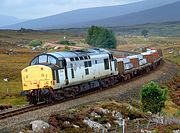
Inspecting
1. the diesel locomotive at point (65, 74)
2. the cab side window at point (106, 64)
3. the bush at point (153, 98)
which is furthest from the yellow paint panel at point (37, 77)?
the cab side window at point (106, 64)

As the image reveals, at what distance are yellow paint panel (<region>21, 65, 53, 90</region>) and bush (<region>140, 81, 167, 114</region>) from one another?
376 inches

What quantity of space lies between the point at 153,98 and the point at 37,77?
11578 millimetres

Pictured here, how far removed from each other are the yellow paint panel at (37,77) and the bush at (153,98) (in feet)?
31.3

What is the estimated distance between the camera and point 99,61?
5594 centimetres

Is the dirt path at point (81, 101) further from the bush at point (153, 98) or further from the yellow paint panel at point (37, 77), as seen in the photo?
the bush at point (153, 98)

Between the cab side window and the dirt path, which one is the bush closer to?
the dirt path

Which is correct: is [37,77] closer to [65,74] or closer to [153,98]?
[65,74]

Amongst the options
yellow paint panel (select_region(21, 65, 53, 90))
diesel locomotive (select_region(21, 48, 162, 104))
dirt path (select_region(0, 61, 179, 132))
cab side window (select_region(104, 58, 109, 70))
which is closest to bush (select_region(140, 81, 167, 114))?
dirt path (select_region(0, 61, 179, 132))

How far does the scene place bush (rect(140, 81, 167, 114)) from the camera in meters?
44.1

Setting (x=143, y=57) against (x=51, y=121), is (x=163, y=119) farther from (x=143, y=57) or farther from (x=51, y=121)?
(x=143, y=57)

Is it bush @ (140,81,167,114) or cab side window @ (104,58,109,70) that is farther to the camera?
cab side window @ (104,58,109,70)

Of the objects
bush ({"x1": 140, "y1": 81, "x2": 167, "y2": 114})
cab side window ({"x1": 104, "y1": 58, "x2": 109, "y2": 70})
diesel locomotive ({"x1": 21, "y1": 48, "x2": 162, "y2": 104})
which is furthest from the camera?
cab side window ({"x1": 104, "y1": 58, "x2": 109, "y2": 70})

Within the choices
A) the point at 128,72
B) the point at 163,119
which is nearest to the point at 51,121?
the point at 163,119

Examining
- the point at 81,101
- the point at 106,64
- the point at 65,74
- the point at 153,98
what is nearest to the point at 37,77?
the point at 65,74
